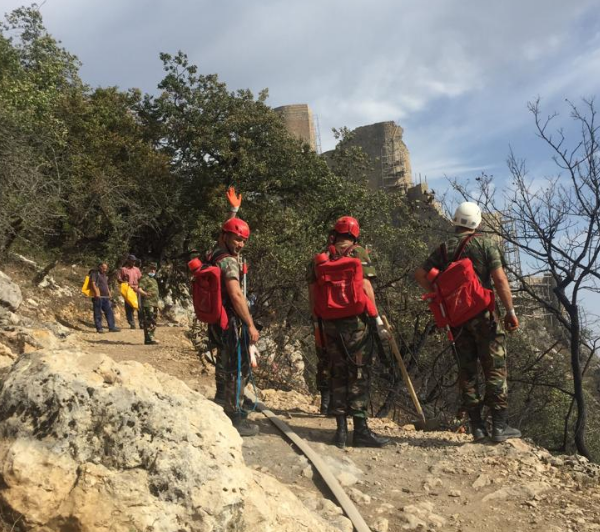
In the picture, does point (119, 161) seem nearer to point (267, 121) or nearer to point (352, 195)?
point (267, 121)

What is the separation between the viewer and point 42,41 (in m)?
23.7

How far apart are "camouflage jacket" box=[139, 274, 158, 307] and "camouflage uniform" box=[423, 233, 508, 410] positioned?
7067mm

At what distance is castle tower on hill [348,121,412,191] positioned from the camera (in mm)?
35250

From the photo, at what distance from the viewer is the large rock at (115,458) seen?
2039 mm

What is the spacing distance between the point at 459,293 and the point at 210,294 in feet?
6.46

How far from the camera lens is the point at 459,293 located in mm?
4324

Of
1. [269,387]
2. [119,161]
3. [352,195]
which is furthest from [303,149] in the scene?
[269,387]

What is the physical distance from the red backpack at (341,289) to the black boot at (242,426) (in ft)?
3.61

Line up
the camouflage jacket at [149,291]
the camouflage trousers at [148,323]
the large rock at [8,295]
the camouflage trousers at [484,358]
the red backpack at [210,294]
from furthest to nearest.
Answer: the camouflage jacket at [149,291], the camouflage trousers at [148,323], the large rock at [8,295], the camouflage trousers at [484,358], the red backpack at [210,294]

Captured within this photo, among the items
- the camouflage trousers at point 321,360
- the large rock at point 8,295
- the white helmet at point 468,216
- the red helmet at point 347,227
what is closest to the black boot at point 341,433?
the camouflage trousers at point 321,360

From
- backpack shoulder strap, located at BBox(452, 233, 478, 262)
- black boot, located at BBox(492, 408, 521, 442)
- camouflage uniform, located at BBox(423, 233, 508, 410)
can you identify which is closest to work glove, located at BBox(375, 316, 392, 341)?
camouflage uniform, located at BBox(423, 233, 508, 410)

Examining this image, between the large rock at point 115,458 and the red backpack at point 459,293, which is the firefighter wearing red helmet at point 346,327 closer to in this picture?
the red backpack at point 459,293

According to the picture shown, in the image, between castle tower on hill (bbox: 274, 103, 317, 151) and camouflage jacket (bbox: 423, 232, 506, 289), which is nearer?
camouflage jacket (bbox: 423, 232, 506, 289)

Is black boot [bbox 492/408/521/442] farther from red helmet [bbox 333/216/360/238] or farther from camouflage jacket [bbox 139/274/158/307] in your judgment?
camouflage jacket [bbox 139/274/158/307]
